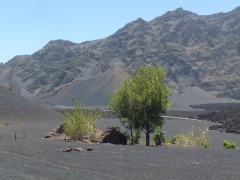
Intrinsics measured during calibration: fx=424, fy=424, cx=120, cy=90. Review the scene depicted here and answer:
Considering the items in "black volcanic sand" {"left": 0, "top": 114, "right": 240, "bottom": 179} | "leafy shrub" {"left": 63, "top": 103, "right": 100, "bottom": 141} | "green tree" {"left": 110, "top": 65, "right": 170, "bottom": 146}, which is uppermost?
"green tree" {"left": 110, "top": 65, "right": 170, "bottom": 146}

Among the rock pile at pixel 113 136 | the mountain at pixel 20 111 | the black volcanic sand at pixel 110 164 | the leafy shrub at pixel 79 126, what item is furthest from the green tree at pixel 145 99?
the mountain at pixel 20 111

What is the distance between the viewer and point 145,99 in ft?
117

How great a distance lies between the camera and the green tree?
35531mm

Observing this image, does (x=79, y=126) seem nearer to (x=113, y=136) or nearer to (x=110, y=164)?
(x=113, y=136)

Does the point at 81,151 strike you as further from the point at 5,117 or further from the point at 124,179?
the point at 5,117

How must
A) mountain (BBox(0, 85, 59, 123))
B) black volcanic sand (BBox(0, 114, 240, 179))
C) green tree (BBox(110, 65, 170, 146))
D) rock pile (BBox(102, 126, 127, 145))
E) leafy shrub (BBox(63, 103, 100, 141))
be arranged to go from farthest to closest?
mountain (BBox(0, 85, 59, 123)), green tree (BBox(110, 65, 170, 146)), rock pile (BBox(102, 126, 127, 145)), leafy shrub (BBox(63, 103, 100, 141)), black volcanic sand (BBox(0, 114, 240, 179))

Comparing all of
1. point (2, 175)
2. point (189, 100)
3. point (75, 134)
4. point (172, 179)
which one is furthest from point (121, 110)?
point (189, 100)

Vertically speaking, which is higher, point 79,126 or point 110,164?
point 79,126

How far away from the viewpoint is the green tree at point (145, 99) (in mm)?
35531

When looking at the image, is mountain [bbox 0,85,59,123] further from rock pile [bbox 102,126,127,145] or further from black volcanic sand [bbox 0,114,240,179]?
black volcanic sand [bbox 0,114,240,179]

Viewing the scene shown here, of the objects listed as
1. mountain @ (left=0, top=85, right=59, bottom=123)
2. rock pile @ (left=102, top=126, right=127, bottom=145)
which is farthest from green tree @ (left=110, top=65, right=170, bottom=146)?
mountain @ (left=0, top=85, right=59, bottom=123)

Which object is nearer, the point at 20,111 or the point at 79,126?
the point at 79,126

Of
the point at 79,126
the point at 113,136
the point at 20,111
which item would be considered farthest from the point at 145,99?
the point at 20,111

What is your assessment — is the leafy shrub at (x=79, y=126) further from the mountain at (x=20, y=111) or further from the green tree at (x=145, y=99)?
the mountain at (x=20, y=111)
